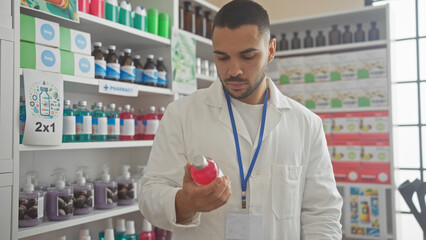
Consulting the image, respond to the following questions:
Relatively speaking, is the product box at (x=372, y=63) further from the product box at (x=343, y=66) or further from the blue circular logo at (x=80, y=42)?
the blue circular logo at (x=80, y=42)

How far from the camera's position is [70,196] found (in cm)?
202

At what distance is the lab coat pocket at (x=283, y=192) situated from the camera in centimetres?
135

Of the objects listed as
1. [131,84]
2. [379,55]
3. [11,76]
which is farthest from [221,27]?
[379,55]

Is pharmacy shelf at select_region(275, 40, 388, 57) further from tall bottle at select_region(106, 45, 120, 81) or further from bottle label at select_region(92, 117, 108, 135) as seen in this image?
bottle label at select_region(92, 117, 108, 135)

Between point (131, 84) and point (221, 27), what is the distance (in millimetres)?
1225

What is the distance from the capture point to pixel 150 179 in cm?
129

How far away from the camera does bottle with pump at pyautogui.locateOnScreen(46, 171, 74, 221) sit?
196 centimetres

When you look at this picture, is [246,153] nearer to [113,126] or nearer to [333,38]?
[113,126]

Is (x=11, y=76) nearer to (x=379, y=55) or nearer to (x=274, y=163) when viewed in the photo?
(x=274, y=163)

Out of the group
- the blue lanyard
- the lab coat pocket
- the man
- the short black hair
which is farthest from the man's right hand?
the short black hair

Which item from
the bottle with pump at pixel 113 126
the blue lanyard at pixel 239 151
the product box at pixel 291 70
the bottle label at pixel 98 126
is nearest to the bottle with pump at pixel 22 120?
the bottle label at pixel 98 126

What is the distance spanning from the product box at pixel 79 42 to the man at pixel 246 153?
91 cm

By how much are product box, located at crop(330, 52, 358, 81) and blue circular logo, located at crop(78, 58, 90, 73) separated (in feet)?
7.52

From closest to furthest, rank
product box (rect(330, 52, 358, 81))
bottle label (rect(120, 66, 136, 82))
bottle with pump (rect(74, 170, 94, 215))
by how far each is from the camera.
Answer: bottle with pump (rect(74, 170, 94, 215)), bottle label (rect(120, 66, 136, 82)), product box (rect(330, 52, 358, 81))
